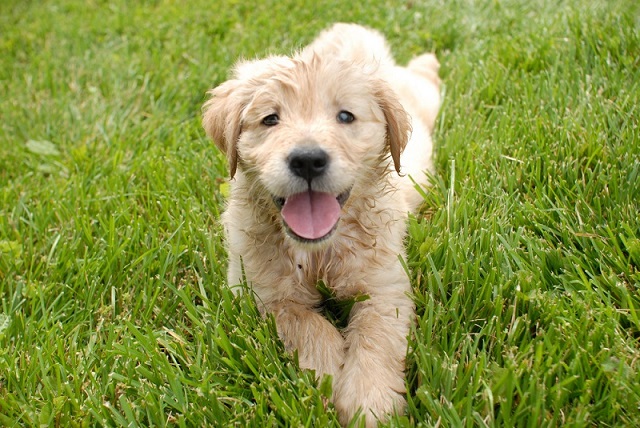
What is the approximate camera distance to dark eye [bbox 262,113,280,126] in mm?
2936

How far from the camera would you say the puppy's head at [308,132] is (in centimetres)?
267

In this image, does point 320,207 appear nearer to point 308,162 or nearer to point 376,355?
point 308,162

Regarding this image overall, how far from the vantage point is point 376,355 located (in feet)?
8.63

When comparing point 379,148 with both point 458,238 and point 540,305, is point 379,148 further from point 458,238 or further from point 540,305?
point 540,305

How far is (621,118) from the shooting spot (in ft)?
12.4

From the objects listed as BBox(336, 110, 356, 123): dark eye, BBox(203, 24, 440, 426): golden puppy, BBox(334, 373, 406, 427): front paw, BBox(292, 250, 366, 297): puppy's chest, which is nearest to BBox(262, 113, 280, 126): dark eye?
BBox(203, 24, 440, 426): golden puppy

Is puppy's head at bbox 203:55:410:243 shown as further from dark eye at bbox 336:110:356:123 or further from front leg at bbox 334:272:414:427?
front leg at bbox 334:272:414:427

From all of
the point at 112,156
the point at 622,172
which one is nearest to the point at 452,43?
the point at 622,172

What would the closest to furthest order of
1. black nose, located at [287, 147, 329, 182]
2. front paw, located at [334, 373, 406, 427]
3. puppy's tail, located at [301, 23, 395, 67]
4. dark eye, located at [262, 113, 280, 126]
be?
front paw, located at [334, 373, 406, 427]
black nose, located at [287, 147, 329, 182]
dark eye, located at [262, 113, 280, 126]
puppy's tail, located at [301, 23, 395, 67]

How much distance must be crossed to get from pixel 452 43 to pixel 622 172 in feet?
8.80

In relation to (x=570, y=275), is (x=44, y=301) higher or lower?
lower

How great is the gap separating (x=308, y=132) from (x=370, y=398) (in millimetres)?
1100

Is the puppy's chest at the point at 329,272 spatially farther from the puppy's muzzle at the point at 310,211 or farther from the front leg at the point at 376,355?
the puppy's muzzle at the point at 310,211

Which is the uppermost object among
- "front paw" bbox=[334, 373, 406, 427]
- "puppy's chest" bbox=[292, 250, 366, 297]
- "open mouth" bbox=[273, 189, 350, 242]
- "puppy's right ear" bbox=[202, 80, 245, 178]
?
"puppy's right ear" bbox=[202, 80, 245, 178]
